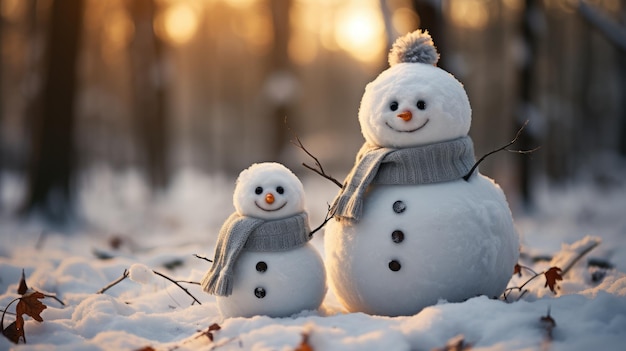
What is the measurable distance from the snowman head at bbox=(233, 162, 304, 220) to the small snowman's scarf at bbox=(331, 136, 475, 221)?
0.93 feet

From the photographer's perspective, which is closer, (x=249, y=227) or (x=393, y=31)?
(x=249, y=227)

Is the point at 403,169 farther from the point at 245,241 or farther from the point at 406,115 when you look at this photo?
the point at 245,241

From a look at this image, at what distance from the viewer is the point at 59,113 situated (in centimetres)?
917

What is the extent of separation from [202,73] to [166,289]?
111 ft

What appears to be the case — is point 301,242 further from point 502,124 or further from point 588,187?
point 502,124

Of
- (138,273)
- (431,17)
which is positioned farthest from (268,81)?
(138,273)

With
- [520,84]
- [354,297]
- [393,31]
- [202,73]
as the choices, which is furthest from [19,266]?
[202,73]

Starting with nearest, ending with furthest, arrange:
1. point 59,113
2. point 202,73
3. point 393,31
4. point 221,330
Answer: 1. point 221,330
2. point 393,31
3. point 59,113
4. point 202,73

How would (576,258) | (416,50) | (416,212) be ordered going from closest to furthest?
(416,212), (416,50), (576,258)

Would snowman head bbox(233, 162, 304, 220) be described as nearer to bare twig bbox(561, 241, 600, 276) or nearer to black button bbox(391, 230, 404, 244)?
black button bbox(391, 230, 404, 244)

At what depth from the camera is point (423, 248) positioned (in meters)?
3.16

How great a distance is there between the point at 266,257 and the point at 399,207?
84 cm

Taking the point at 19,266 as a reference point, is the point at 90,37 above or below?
above

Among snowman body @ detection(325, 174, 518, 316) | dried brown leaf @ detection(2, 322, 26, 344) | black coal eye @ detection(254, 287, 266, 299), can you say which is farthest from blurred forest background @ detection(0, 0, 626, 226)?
dried brown leaf @ detection(2, 322, 26, 344)
